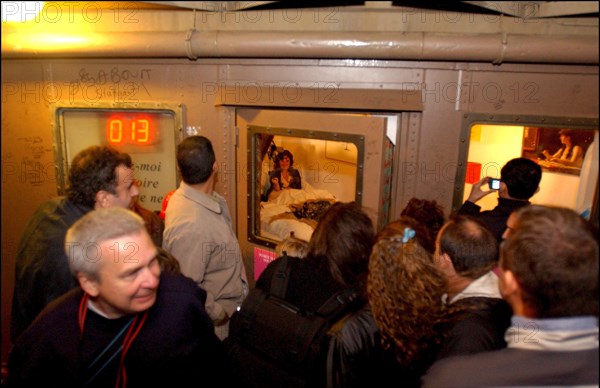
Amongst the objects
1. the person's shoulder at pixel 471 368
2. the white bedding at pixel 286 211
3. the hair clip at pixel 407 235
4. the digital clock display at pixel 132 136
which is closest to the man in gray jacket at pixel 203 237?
the white bedding at pixel 286 211

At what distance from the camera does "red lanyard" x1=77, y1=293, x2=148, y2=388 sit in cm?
155

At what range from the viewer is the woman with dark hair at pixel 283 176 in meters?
3.74

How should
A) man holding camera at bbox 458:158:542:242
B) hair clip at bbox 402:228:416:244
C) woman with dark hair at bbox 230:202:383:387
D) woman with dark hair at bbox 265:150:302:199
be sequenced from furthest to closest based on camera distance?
woman with dark hair at bbox 265:150:302:199 → man holding camera at bbox 458:158:542:242 → hair clip at bbox 402:228:416:244 → woman with dark hair at bbox 230:202:383:387

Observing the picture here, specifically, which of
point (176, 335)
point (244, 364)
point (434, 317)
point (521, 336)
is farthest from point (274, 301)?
point (521, 336)

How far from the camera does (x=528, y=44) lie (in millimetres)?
2430

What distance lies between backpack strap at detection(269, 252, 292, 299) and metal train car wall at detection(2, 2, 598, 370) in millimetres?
1141

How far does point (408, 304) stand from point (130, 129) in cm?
297

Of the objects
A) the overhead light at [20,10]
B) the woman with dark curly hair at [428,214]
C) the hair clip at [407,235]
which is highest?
the overhead light at [20,10]

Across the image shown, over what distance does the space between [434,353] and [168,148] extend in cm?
281

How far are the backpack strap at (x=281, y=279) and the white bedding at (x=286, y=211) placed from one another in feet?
5.00

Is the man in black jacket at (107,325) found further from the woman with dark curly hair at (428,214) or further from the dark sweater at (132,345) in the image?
the woman with dark curly hair at (428,214)

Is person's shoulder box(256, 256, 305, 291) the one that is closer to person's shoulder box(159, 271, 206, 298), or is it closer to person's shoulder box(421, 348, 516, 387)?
person's shoulder box(159, 271, 206, 298)

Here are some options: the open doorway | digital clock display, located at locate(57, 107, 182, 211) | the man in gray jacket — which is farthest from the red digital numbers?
Answer: the open doorway

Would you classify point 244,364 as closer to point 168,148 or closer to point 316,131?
point 316,131
